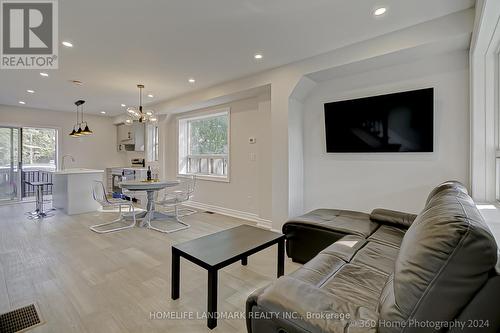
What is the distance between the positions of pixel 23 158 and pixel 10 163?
1.03ft

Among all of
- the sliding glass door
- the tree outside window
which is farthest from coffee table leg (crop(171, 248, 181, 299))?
the sliding glass door

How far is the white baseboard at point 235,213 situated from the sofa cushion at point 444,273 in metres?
3.04

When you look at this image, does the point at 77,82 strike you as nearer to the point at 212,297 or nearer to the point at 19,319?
the point at 19,319

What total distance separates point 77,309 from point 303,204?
3015 mm

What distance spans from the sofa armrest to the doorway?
23.1 ft

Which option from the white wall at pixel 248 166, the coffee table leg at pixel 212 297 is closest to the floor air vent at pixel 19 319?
the coffee table leg at pixel 212 297

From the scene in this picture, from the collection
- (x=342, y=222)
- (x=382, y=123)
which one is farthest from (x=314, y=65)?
(x=342, y=222)

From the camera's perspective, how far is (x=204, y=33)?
263cm

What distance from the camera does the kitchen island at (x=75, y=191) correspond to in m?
4.83

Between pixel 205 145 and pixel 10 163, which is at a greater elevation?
pixel 205 145

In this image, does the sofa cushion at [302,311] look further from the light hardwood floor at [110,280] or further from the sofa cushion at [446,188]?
the sofa cushion at [446,188]

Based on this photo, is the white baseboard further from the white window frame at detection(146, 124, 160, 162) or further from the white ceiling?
the white ceiling

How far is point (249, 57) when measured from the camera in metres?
3.25

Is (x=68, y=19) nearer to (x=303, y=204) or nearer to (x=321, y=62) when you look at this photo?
(x=321, y=62)
